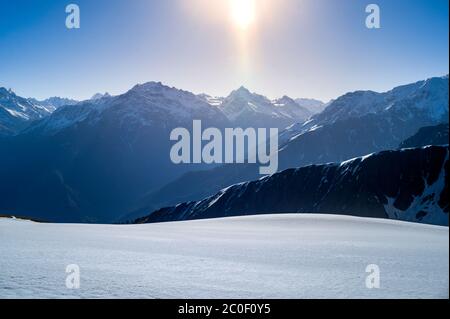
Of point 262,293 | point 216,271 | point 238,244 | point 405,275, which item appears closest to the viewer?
point 262,293

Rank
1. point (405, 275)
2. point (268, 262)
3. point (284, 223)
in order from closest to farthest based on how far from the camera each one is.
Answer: point (405, 275), point (268, 262), point (284, 223)

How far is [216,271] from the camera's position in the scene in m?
12.3

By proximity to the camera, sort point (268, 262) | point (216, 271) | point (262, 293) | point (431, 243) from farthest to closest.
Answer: point (431, 243), point (268, 262), point (216, 271), point (262, 293)

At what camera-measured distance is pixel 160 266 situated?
43.7ft

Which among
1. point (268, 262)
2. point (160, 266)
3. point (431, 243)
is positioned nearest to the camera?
point (160, 266)

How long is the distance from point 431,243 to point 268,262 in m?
8.36
